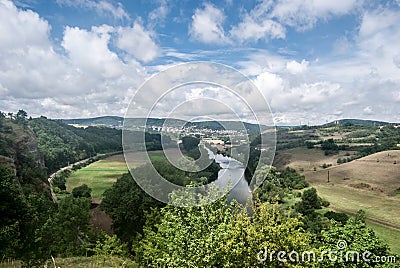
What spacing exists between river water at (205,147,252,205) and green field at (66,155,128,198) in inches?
1662

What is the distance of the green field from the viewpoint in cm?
9531

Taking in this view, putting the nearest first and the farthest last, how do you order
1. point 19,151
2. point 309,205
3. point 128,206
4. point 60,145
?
point 128,206, point 309,205, point 19,151, point 60,145

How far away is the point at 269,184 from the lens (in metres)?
85.3

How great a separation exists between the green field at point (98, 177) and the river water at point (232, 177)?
42.2 metres

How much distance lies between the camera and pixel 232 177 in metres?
30.7

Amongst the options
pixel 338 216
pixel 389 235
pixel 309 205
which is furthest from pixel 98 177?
pixel 389 235

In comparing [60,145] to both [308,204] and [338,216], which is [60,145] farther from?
[338,216]

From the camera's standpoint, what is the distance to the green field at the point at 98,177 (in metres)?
95.3

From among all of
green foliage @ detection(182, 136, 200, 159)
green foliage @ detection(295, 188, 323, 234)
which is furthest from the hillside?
green foliage @ detection(182, 136, 200, 159)

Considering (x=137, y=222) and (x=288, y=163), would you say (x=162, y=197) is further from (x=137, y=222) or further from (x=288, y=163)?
(x=288, y=163)

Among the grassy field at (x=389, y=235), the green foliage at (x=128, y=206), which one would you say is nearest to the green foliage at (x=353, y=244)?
the green foliage at (x=128, y=206)

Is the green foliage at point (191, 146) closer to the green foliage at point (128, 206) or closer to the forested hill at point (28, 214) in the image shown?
the forested hill at point (28, 214)

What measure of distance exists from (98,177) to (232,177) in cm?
8857

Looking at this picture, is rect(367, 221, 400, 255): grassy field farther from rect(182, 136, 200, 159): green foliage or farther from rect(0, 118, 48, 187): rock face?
rect(0, 118, 48, 187): rock face
